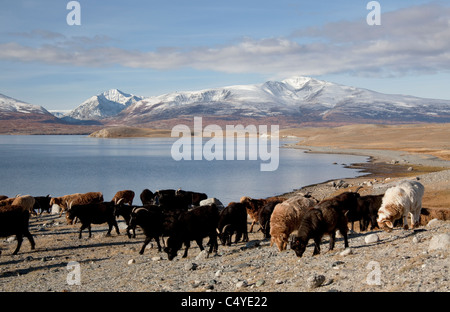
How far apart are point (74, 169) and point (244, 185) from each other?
3217cm

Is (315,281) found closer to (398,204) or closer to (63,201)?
(398,204)

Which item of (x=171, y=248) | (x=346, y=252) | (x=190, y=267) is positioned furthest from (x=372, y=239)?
(x=171, y=248)

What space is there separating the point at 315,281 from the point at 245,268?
2.92m

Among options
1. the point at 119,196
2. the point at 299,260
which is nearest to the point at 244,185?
the point at 119,196

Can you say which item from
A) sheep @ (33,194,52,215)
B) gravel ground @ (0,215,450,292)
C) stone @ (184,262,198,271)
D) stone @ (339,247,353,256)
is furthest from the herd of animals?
sheep @ (33,194,52,215)

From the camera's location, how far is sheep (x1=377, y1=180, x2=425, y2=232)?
45.1ft

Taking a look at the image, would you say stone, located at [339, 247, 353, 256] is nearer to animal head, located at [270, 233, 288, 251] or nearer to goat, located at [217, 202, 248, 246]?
animal head, located at [270, 233, 288, 251]

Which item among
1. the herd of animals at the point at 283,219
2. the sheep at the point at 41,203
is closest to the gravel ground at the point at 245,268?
the herd of animals at the point at 283,219

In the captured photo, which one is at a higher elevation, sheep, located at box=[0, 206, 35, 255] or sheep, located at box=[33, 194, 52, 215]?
sheep, located at box=[0, 206, 35, 255]

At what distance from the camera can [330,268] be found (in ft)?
33.0

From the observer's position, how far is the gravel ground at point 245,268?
347 inches

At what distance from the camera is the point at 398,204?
13781 mm
